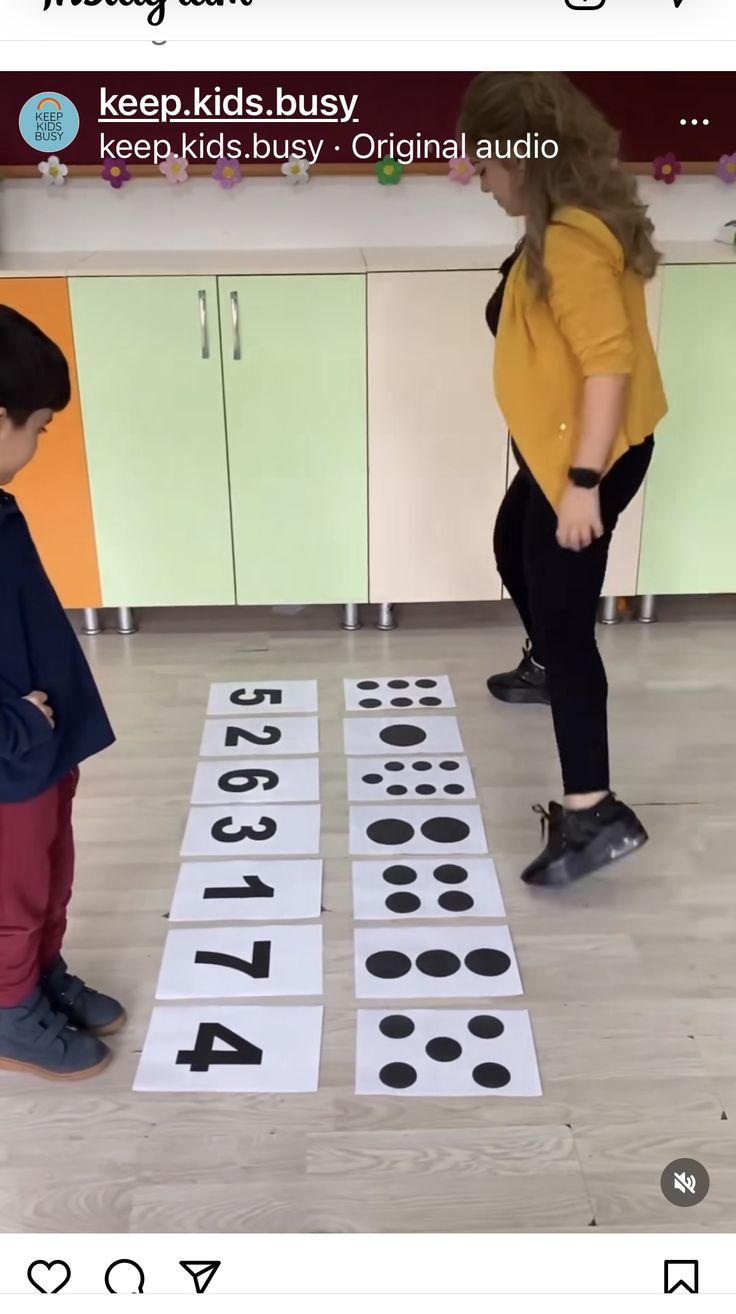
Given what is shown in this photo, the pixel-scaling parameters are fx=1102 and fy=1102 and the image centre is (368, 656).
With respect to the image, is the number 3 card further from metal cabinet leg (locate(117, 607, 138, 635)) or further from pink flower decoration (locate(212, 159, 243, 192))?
pink flower decoration (locate(212, 159, 243, 192))

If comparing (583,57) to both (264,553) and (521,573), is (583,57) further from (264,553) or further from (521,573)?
(264,553)

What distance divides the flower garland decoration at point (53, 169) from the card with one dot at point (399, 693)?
62.1 inches

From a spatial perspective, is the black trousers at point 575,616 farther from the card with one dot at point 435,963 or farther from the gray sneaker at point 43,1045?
the gray sneaker at point 43,1045

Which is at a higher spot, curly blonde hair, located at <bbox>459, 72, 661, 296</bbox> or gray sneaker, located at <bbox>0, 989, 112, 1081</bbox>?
curly blonde hair, located at <bbox>459, 72, 661, 296</bbox>

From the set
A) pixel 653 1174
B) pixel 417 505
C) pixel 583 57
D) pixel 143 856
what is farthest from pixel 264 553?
pixel 653 1174

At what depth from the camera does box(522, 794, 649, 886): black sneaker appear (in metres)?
1.94

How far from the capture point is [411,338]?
2.75m

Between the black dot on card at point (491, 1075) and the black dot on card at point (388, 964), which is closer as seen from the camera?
the black dot on card at point (491, 1075)

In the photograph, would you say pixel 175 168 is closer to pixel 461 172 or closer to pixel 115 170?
pixel 115 170

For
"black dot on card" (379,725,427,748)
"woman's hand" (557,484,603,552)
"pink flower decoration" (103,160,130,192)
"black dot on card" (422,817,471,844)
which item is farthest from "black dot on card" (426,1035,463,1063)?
"pink flower decoration" (103,160,130,192)

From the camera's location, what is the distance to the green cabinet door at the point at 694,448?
8.95 feet

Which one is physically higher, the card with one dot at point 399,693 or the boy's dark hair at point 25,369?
the boy's dark hair at point 25,369

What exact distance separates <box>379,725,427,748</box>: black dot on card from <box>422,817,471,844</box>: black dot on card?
1.03ft

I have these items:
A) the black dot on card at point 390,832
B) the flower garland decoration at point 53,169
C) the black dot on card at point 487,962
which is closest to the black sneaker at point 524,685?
the black dot on card at point 390,832
